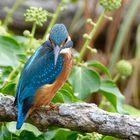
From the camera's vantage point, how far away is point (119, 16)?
4.23 metres

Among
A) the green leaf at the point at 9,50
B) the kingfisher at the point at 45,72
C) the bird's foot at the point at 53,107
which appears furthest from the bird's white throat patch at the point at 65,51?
the green leaf at the point at 9,50

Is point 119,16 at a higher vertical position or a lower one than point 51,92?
lower

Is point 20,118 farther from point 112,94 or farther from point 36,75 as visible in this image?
point 112,94

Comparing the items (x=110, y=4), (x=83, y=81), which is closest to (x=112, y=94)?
(x=83, y=81)

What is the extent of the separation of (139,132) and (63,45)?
358mm

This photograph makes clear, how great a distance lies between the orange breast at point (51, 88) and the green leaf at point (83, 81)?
1.17 feet

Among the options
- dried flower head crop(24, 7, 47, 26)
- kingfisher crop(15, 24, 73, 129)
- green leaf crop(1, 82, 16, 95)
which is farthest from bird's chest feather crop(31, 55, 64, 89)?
dried flower head crop(24, 7, 47, 26)

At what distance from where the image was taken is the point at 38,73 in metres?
1.99

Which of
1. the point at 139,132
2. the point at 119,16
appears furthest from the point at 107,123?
the point at 119,16

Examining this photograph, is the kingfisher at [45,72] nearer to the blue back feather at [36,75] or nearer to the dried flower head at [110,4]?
the blue back feather at [36,75]

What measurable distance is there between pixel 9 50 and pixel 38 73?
47 cm

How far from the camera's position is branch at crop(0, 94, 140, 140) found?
1.89 meters

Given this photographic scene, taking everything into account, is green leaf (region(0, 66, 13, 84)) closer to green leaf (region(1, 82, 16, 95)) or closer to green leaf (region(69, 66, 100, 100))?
green leaf (region(1, 82, 16, 95))

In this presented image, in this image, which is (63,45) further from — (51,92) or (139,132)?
(139,132)
